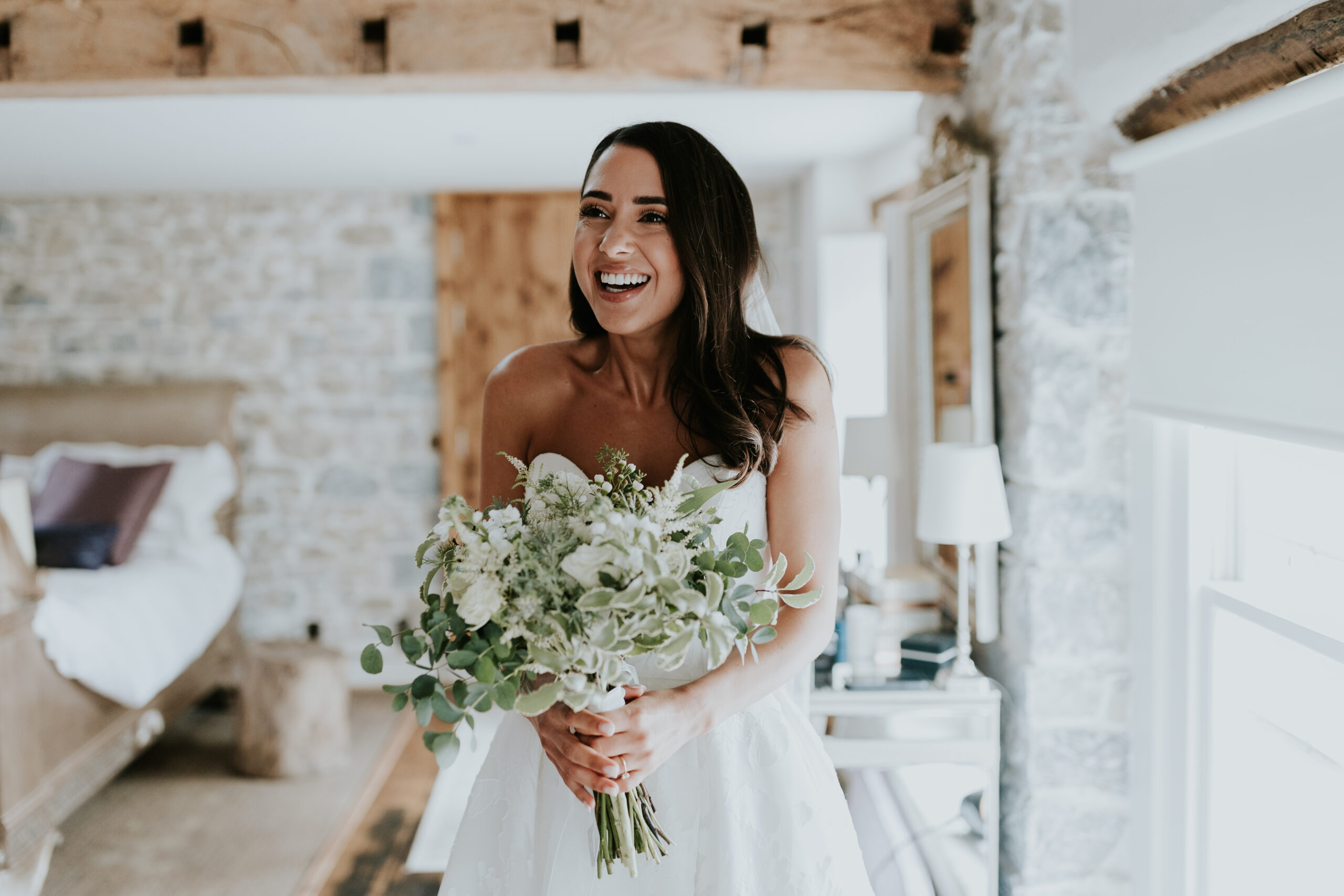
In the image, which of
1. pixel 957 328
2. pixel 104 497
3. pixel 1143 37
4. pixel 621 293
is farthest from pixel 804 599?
pixel 104 497

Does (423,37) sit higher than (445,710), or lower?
higher

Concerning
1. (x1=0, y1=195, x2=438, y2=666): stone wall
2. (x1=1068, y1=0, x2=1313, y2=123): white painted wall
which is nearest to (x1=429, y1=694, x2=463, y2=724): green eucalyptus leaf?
(x1=1068, y1=0, x2=1313, y2=123): white painted wall

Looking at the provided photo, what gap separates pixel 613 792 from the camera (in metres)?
1.17

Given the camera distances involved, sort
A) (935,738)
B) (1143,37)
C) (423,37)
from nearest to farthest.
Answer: (1143,37), (935,738), (423,37)

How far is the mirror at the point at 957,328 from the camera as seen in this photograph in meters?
2.33

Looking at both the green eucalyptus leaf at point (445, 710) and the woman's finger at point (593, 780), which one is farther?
the woman's finger at point (593, 780)

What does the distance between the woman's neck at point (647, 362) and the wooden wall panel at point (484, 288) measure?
10.8 feet

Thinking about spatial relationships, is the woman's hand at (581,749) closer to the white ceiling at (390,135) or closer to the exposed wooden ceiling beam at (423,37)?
the exposed wooden ceiling beam at (423,37)

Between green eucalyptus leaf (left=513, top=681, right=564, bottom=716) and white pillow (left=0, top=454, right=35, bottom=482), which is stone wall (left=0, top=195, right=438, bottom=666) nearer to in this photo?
white pillow (left=0, top=454, right=35, bottom=482)

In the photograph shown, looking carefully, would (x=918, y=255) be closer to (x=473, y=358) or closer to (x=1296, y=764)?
(x=1296, y=764)

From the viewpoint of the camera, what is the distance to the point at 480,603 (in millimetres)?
1034

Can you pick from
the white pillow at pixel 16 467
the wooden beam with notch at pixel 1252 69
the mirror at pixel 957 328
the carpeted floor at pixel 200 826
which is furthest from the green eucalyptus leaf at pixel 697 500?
the white pillow at pixel 16 467

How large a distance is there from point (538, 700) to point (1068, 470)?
156cm

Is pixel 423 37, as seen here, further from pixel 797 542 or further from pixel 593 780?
pixel 593 780
